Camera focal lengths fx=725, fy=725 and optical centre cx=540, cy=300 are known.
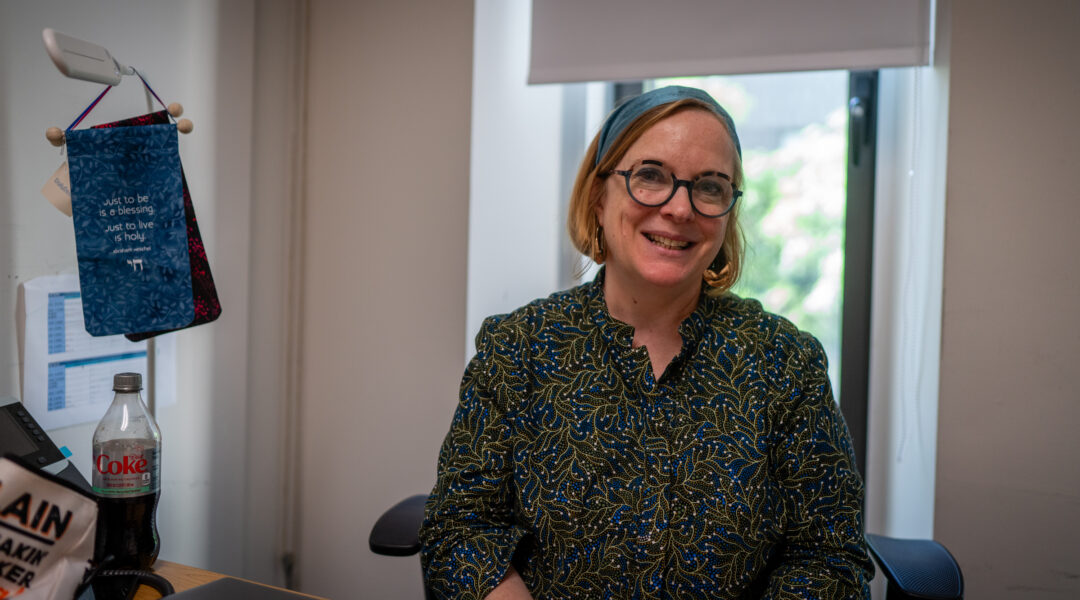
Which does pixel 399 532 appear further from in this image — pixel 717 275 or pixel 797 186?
pixel 797 186

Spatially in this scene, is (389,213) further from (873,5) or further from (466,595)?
(873,5)

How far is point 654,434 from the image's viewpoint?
116cm

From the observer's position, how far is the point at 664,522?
1111 millimetres

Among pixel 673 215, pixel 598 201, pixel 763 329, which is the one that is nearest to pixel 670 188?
pixel 673 215

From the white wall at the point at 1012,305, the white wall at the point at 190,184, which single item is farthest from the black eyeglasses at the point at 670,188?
the white wall at the point at 190,184

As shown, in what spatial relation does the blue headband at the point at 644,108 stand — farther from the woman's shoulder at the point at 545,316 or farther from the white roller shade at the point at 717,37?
the white roller shade at the point at 717,37

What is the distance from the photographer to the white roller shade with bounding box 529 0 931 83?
63.3 inches

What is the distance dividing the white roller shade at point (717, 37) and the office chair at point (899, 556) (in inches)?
39.9

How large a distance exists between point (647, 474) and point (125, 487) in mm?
820

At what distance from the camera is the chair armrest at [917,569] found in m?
1.10

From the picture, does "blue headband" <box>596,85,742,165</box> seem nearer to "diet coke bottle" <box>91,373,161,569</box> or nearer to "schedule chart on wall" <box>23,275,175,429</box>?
"diet coke bottle" <box>91,373,161,569</box>

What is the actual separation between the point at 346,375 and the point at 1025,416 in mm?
1576

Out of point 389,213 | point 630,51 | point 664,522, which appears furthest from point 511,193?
point 664,522

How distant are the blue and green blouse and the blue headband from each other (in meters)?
0.32
